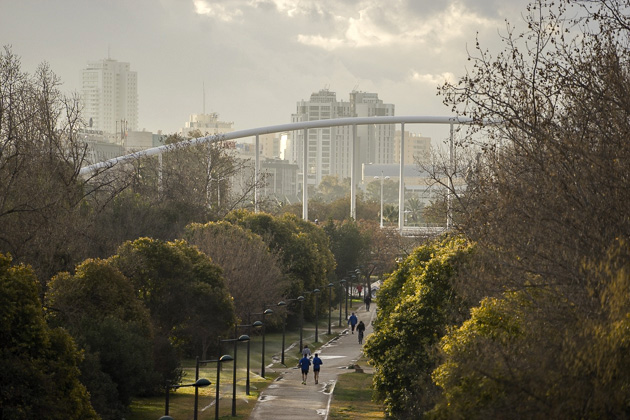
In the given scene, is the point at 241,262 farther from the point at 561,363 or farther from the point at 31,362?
the point at 561,363

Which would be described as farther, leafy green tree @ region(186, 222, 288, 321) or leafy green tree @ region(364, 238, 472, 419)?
leafy green tree @ region(186, 222, 288, 321)

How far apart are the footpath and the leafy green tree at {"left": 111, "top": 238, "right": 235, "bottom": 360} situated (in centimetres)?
335

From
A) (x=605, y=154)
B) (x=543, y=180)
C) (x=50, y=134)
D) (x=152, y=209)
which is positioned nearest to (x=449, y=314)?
(x=543, y=180)

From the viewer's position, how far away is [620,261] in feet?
47.4

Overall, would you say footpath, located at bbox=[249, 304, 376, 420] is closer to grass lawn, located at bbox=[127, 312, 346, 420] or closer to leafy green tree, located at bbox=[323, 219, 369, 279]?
grass lawn, located at bbox=[127, 312, 346, 420]

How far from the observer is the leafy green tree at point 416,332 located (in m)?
26.7

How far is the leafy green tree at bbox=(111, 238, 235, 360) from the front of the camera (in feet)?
A: 117

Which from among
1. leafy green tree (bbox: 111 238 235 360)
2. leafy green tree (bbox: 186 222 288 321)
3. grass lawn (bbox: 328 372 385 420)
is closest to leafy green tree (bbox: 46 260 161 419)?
leafy green tree (bbox: 111 238 235 360)

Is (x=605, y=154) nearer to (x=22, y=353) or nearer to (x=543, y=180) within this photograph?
(x=543, y=180)

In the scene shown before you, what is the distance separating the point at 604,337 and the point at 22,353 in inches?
454

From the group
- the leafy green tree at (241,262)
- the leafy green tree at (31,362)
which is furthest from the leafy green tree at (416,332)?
the leafy green tree at (241,262)

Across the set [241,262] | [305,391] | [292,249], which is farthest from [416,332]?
[292,249]

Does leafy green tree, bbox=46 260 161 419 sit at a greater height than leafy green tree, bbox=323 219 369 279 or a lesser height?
lesser

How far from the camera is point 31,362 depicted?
64.5 ft
